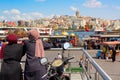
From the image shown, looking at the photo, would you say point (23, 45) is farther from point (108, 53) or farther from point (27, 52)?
point (108, 53)

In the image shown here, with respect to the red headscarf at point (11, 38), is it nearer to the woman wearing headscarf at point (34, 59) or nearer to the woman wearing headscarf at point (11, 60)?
the woman wearing headscarf at point (11, 60)

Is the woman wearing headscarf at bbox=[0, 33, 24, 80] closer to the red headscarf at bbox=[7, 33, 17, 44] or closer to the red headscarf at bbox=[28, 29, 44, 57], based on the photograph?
the red headscarf at bbox=[7, 33, 17, 44]

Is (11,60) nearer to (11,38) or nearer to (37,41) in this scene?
(11,38)

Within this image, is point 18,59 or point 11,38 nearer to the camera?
point 11,38

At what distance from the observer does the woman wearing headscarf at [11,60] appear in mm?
6039

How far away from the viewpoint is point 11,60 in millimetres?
6082

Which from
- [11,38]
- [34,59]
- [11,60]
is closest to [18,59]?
[11,60]

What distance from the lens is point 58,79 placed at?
20.9 feet

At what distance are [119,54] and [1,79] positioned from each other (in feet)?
134

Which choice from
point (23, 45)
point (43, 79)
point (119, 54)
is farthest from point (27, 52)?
point (119, 54)

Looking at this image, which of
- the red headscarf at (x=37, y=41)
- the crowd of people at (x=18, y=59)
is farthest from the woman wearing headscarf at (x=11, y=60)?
the red headscarf at (x=37, y=41)

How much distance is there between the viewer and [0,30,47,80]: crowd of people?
19.7ft

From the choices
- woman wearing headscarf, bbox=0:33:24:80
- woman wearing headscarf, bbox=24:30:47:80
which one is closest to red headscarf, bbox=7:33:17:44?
woman wearing headscarf, bbox=0:33:24:80

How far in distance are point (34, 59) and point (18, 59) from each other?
30 cm
